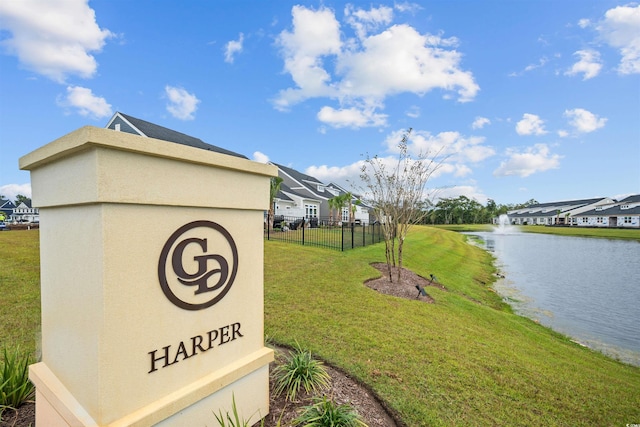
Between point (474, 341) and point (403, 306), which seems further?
point (403, 306)

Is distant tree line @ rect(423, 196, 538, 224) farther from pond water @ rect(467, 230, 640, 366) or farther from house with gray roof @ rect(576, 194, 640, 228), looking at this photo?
pond water @ rect(467, 230, 640, 366)

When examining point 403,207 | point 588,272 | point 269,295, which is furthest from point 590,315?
point 269,295

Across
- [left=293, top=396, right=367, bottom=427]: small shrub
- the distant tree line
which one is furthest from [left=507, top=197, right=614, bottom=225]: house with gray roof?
[left=293, top=396, right=367, bottom=427]: small shrub

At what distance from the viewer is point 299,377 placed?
3264mm

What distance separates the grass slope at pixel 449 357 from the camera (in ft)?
11.0

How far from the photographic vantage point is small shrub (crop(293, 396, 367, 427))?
2.57 meters

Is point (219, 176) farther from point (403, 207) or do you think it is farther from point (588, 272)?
point (588, 272)

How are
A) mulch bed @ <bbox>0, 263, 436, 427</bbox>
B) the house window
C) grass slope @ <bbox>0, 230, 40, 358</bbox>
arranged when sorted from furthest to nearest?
the house window → grass slope @ <bbox>0, 230, 40, 358</bbox> → mulch bed @ <bbox>0, 263, 436, 427</bbox>

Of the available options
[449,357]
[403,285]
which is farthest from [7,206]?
[449,357]

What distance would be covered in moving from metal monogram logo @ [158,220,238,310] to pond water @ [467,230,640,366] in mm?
8995

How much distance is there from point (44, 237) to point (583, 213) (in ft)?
304

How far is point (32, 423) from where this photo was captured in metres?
2.62

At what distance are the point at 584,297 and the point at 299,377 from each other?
1320 centimetres

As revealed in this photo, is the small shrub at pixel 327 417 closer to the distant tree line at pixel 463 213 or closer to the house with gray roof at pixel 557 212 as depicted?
the distant tree line at pixel 463 213
